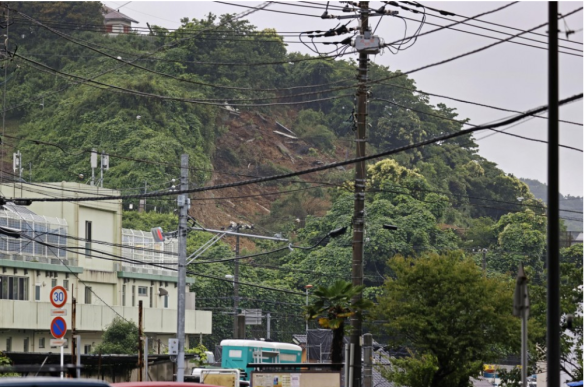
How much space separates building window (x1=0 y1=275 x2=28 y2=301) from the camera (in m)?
51.4

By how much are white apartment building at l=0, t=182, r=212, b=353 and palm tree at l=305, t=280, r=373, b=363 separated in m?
19.9

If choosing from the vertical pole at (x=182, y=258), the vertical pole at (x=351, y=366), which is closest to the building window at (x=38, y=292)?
the vertical pole at (x=182, y=258)

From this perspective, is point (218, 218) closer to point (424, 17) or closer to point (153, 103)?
point (153, 103)

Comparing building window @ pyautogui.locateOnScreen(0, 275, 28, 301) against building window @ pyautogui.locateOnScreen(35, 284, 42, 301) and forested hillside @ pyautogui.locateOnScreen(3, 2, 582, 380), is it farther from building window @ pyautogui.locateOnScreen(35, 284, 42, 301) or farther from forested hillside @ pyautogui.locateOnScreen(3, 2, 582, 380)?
forested hillside @ pyautogui.locateOnScreen(3, 2, 582, 380)

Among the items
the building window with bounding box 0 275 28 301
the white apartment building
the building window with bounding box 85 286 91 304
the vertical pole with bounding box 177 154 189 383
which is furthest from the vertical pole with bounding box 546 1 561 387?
the building window with bounding box 85 286 91 304

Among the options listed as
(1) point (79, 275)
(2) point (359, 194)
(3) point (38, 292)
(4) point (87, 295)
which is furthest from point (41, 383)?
(4) point (87, 295)

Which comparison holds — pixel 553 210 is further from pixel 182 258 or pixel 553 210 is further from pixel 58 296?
pixel 182 258

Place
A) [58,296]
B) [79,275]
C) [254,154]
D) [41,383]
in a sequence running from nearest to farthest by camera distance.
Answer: [41,383] < [58,296] < [79,275] < [254,154]

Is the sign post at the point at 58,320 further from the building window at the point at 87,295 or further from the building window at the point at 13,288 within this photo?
the building window at the point at 87,295

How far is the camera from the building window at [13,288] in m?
51.4

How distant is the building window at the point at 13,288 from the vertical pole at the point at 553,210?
40.6 m

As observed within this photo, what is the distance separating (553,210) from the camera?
1492 centimetres

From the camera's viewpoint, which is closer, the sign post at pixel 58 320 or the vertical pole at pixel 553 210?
the vertical pole at pixel 553 210

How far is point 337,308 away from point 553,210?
14243 mm
